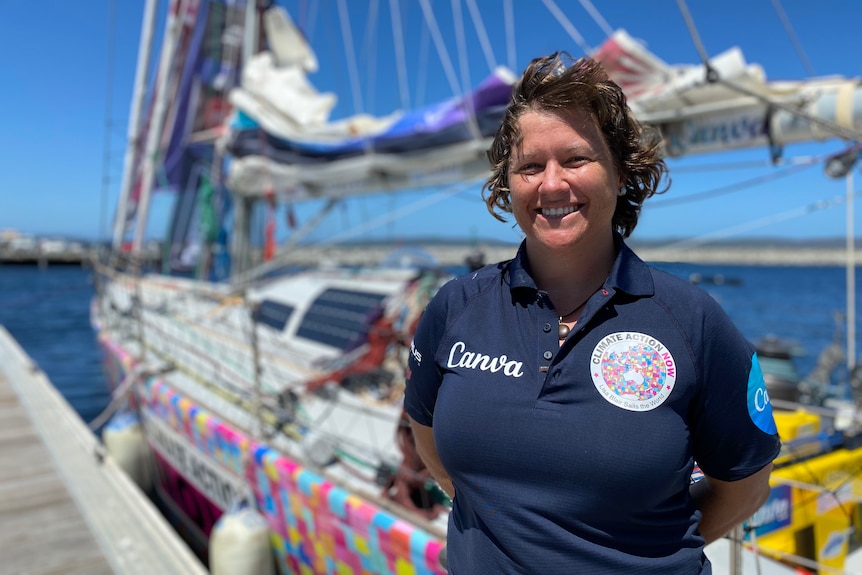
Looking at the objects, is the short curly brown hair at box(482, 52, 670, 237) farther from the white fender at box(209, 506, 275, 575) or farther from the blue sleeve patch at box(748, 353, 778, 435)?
the white fender at box(209, 506, 275, 575)

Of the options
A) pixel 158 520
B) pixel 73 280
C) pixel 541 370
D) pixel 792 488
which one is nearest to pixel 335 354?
pixel 158 520

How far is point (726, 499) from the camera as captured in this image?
1.16m

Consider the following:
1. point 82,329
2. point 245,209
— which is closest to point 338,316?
point 245,209

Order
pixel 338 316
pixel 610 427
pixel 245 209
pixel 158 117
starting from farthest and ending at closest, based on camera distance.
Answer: pixel 158 117 < pixel 245 209 < pixel 338 316 < pixel 610 427

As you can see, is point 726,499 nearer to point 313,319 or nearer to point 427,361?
point 427,361

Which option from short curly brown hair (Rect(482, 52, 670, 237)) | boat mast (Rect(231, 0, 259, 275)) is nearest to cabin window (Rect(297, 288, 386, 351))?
boat mast (Rect(231, 0, 259, 275))

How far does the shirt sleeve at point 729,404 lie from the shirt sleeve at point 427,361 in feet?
1.73

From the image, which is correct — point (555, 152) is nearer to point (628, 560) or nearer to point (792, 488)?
point (628, 560)

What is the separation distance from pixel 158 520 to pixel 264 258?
15.7ft

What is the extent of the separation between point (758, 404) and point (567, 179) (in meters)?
0.53

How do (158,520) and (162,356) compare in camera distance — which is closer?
(158,520)

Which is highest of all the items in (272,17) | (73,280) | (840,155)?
(272,17)

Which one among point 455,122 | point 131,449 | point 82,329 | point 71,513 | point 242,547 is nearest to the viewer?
point 242,547

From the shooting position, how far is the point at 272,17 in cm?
818
